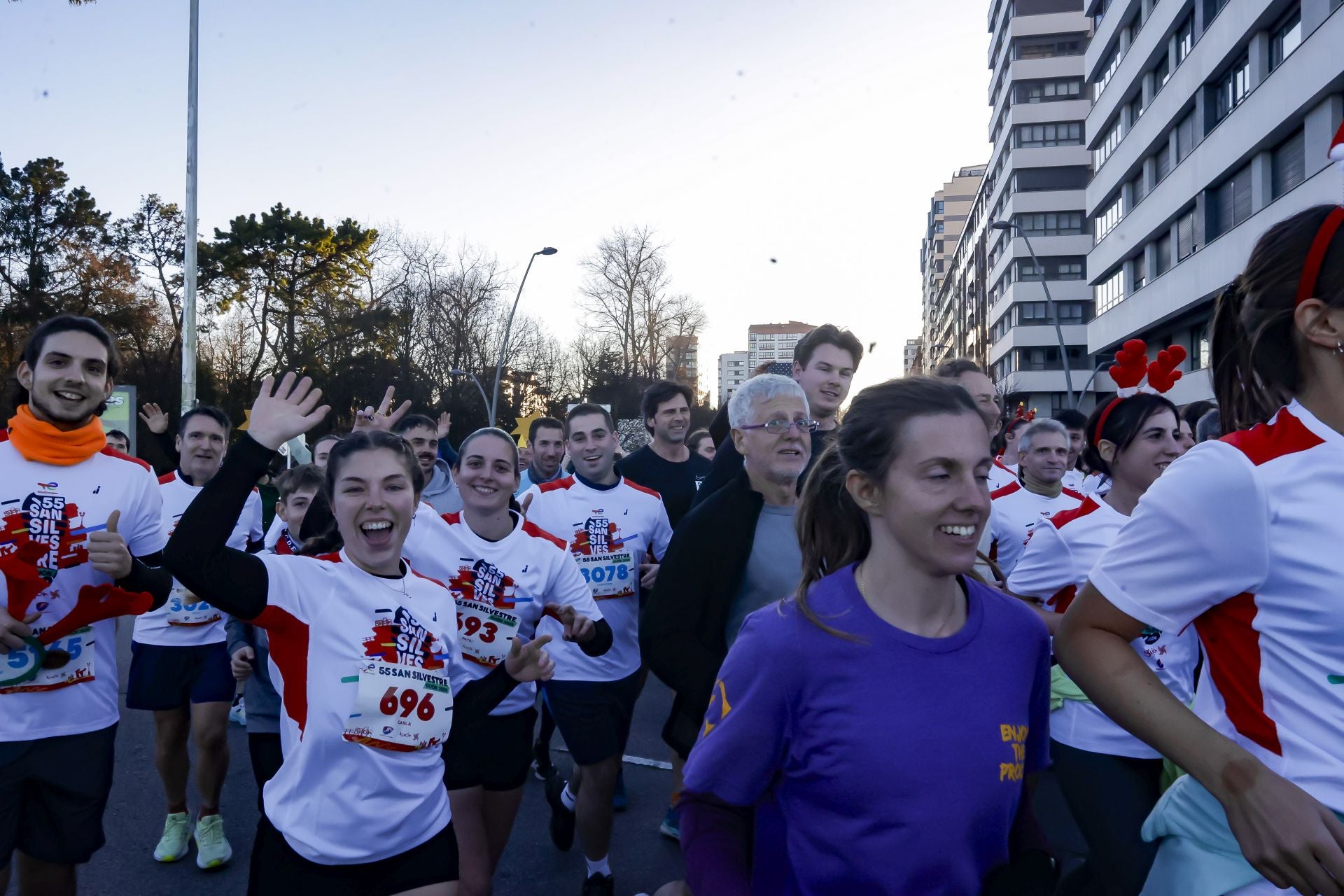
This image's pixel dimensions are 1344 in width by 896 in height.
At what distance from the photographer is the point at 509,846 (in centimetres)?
525

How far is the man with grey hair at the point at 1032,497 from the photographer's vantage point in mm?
5469

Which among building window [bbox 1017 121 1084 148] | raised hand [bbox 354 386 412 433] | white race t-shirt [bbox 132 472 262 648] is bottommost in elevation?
white race t-shirt [bbox 132 472 262 648]

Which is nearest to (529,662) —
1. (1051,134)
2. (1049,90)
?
(1051,134)

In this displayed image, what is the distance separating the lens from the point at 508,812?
4.04 metres

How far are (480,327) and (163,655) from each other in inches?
1450

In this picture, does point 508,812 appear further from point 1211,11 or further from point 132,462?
point 1211,11

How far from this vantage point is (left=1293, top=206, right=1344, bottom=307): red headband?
1641 mm

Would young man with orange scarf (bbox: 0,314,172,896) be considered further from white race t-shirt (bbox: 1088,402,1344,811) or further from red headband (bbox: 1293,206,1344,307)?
red headband (bbox: 1293,206,1344,307)

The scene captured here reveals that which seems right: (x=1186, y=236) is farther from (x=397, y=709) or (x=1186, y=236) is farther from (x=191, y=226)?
(x=397, y=709)

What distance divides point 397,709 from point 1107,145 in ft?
144

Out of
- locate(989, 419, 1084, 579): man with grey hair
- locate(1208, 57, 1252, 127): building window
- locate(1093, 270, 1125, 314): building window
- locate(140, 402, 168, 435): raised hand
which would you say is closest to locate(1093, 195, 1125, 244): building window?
locate(1093, 270, 1125, 314): building window

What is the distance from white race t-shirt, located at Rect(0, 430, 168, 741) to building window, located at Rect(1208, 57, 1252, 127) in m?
28.1

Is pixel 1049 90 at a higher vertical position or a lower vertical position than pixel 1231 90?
higher

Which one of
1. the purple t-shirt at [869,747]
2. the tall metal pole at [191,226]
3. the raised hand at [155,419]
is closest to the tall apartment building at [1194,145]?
the raised hand at [155,419]
